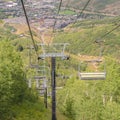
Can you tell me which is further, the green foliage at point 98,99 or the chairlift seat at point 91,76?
the green foliage at point 98,99

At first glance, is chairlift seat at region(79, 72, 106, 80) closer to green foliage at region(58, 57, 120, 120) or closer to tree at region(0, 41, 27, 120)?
tree at region(0, 41, 27, 120)

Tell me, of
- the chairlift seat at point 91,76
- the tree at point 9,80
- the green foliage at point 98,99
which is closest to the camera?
the chairlift seat at point 91,76

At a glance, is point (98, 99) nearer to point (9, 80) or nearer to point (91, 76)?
point (9, 80)

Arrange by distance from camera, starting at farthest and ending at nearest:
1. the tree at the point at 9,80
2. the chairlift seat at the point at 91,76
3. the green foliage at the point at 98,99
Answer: the green foliage at the point at 98,99 < the tree at the point at 9,80 < the chairlift seat at the point at 91,76

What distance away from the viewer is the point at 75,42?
200 m

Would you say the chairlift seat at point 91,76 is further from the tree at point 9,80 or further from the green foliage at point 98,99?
the green foliage at point 98,99

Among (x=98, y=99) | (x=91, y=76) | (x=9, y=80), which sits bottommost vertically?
(x=98, y=99)

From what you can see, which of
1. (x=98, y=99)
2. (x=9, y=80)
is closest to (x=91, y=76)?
(x=9, y=80)

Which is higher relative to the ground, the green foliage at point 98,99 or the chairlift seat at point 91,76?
the chairlift seat at point 91,76

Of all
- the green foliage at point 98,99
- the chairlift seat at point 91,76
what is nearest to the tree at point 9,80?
the green foliage at point 98,99

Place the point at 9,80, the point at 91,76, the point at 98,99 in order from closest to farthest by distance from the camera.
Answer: the point at 91,76 → the point at 9,80 → the point at 98,99

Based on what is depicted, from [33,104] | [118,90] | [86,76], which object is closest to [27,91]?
[33,104]

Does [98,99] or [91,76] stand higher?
[91,76]

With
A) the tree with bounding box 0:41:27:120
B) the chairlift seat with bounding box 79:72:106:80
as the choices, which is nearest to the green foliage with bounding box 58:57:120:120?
the tree with bounding box 0:41:27:120
